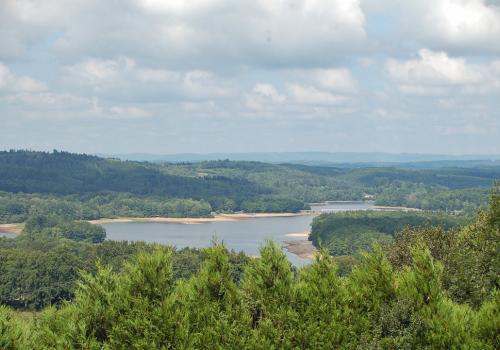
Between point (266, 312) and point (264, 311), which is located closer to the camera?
point (266, 312)

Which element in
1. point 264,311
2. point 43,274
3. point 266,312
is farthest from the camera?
point 43,274

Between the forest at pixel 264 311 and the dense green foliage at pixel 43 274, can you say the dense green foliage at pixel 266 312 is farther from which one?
the dense green foliage at pixel 43 274

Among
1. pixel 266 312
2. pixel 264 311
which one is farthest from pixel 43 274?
pixel 266 312

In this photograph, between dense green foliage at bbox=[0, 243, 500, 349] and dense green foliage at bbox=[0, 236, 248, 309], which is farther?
dense green foliage at bbox=[0, 236, 248, 309]

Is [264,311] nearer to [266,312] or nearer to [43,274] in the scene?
[266,312]

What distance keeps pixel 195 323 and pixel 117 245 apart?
13660cm

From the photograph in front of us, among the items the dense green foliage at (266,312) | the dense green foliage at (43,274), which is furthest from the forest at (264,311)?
the dense green foliage at (43,274)

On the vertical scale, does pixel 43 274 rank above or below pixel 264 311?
below

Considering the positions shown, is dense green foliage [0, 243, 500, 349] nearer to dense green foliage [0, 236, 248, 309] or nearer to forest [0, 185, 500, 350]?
forest [0, 185, 500, 350]

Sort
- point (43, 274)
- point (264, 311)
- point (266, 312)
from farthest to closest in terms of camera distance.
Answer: point (43, 274), point (264, 311), point (266, 312)

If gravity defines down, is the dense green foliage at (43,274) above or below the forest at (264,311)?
below

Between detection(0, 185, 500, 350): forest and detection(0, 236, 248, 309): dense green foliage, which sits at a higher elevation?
detection(0, 185, 500, 350): forest

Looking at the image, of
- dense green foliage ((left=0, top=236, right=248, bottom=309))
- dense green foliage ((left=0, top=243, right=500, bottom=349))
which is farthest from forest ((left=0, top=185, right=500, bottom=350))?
dense green foliage ((left=0, top=236, right=248, bottom=309))

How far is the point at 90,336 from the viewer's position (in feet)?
117
